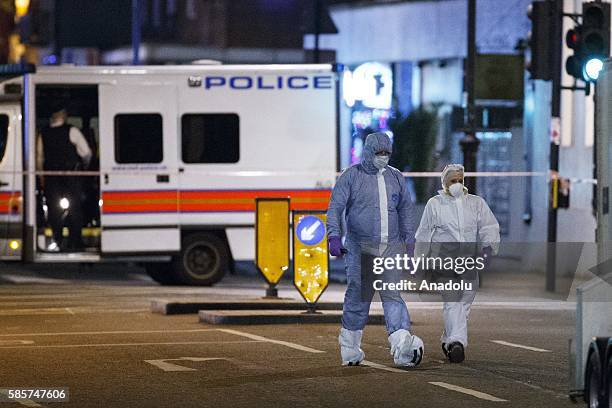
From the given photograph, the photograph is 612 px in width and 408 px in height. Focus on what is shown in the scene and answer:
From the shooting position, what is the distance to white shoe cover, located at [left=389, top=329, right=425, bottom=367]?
12.9 m

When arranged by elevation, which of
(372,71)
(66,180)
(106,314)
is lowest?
(106,314)

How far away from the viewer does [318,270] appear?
17391 millimetres

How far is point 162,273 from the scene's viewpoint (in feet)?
78.1

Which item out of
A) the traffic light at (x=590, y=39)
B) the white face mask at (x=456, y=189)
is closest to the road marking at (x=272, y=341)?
the white face mask at (x=456, y=189)

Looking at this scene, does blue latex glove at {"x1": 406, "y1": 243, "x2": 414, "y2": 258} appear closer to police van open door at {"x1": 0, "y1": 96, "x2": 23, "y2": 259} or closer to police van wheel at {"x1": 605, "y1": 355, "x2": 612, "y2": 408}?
police van wheel at {"x1": 605, "y1": 355, "x2": 612, "y2": 408}

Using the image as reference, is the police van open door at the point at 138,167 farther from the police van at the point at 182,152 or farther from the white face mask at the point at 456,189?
the white face mask at the point at 456,189

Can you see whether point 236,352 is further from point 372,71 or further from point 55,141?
point 372,71

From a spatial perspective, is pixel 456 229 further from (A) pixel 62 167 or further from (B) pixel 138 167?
(A) pixel 62 167

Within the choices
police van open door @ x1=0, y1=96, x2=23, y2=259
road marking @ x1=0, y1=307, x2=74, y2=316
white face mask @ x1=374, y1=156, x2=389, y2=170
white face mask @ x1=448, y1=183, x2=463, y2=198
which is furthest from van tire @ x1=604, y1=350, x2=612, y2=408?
police van open door @ x1=0, y1=96, x2=23, y2=259

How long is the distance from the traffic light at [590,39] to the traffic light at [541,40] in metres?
1.11

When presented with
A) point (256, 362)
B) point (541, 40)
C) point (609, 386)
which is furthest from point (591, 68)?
point (609, 386)

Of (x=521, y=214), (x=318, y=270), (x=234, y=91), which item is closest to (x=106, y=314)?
(x=318, y=270)

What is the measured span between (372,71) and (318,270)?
47.0 feet

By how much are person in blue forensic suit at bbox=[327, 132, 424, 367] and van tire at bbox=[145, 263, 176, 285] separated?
10.4 m
